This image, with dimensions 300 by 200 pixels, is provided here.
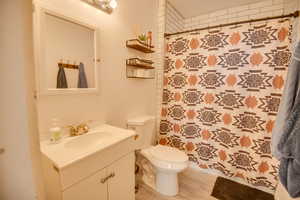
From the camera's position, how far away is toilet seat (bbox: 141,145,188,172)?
1.42 m

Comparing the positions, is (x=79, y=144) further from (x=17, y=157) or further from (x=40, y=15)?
(x=40, y=15)

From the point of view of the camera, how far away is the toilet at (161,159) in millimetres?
1439

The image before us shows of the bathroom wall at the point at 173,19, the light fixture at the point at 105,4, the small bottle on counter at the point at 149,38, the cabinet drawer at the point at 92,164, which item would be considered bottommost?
the cabinet drawer at the point at 92,164

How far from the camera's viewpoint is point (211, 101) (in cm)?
180

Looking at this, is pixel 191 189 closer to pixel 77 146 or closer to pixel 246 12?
pixel 77 146

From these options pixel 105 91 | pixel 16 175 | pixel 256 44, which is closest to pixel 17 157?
pixel 16 175

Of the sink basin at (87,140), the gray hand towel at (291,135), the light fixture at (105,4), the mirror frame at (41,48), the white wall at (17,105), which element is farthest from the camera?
the light fixture at (105,4)

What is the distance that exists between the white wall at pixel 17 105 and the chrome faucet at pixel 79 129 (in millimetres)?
777

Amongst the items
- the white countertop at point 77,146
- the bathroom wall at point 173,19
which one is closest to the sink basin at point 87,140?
the white countertop at point 77,146

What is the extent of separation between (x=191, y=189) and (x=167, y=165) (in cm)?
54

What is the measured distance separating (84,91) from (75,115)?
0.72 feet

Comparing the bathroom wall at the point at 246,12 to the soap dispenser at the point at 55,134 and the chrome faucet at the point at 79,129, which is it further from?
the soap dispenser at the point at 55,134

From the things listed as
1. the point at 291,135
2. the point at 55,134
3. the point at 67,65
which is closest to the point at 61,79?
the point at 67,65

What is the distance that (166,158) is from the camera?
151 centimetres
